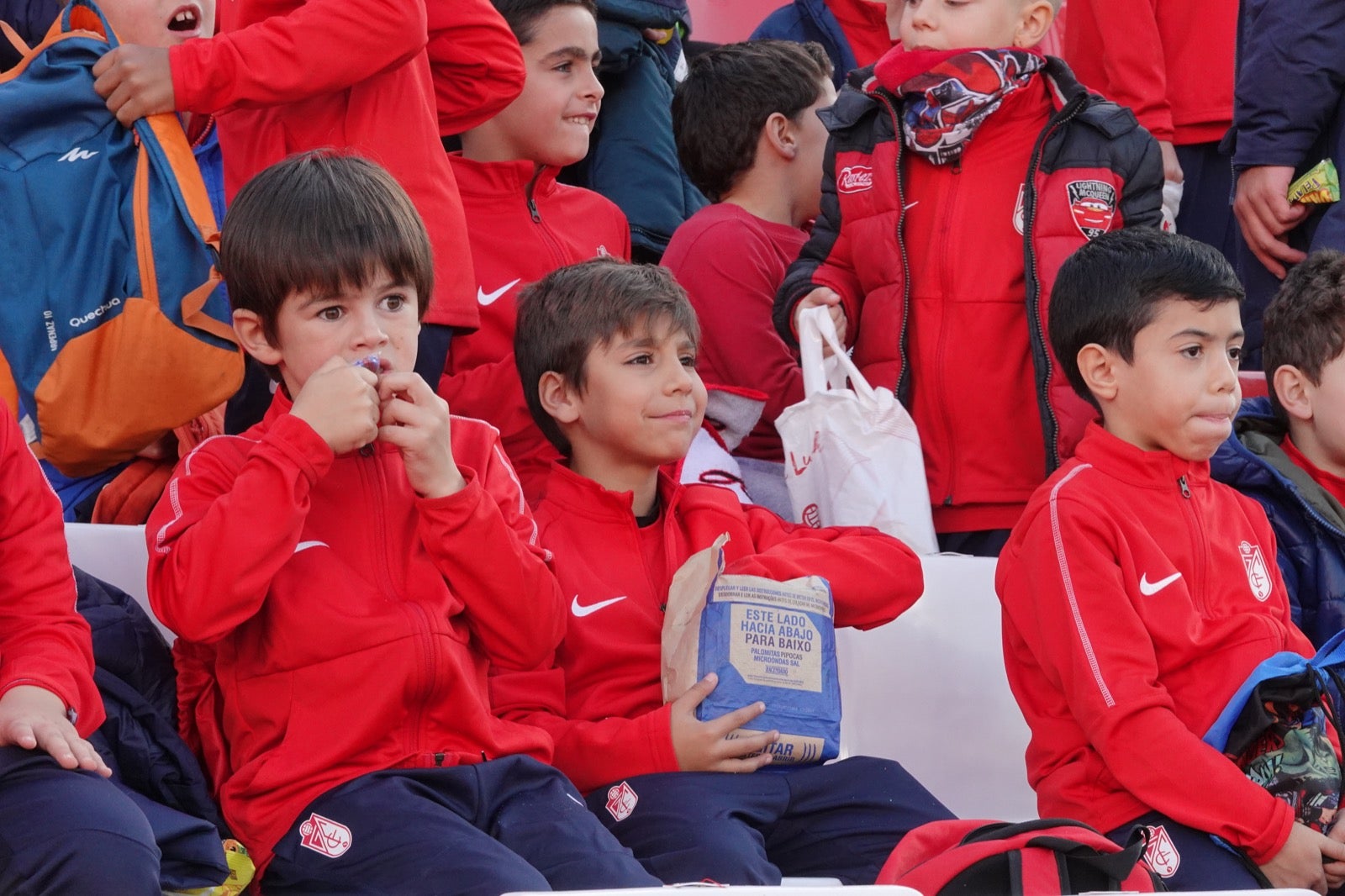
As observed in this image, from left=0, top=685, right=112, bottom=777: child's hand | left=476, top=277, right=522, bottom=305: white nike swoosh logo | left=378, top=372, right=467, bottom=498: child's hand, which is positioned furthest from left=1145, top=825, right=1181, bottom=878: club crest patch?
left=476, top=277, right=522, bottom=305: white nike swoosh logo

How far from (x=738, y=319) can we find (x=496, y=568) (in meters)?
1.77

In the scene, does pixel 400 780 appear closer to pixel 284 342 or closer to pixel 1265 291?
pixel 284 342

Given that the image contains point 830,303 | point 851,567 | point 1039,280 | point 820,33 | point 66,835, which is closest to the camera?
point 66,835

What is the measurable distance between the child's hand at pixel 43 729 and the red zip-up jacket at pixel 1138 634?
163 centimetres

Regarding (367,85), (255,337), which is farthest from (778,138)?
(255,337)

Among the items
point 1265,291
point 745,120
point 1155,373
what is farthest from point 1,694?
point 1265,291

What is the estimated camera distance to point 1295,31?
4.46m

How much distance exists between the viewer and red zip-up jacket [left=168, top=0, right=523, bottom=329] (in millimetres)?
3420

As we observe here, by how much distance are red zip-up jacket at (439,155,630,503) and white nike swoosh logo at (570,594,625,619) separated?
44cm

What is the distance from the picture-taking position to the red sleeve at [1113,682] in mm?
2799

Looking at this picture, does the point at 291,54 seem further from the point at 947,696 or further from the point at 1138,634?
the point at 1138,634

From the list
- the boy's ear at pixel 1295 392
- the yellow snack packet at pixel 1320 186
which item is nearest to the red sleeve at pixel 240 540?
the boy's ear at pixel 1295 392

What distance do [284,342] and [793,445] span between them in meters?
1.34

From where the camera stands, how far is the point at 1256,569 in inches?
125
